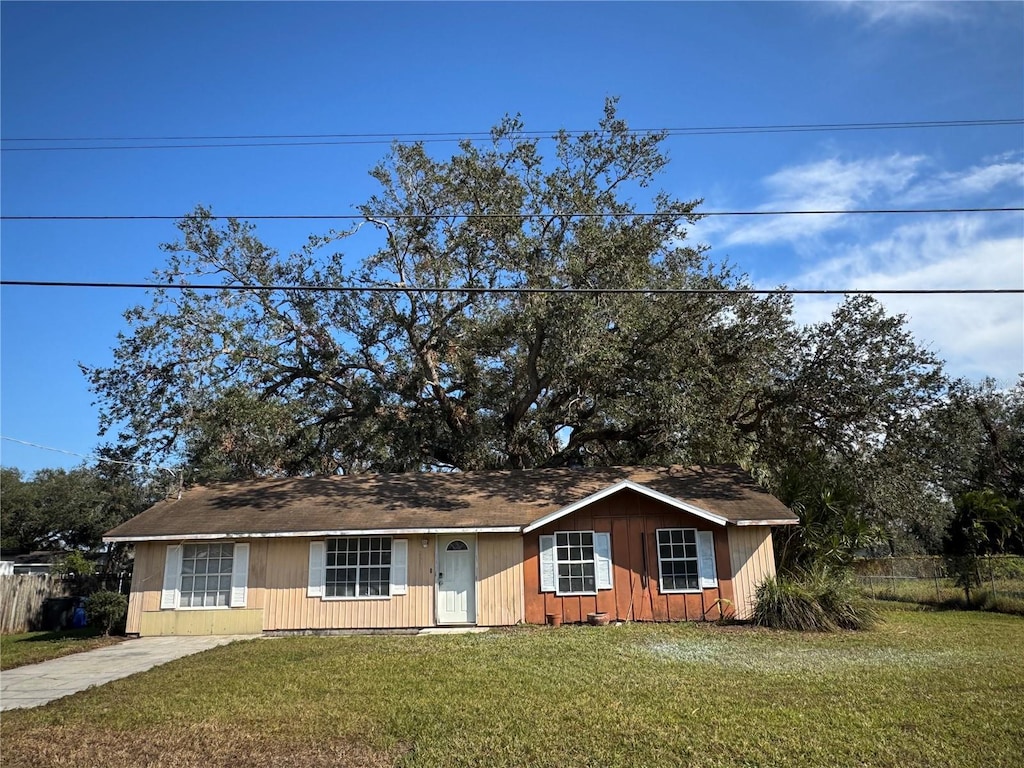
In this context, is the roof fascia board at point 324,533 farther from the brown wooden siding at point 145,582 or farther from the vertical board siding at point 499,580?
the brown wooden siding at point 145,582

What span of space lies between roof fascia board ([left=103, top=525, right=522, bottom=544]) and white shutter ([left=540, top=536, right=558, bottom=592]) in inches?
36.3

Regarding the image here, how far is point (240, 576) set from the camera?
1817 cm

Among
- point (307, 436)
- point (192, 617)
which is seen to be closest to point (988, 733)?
point (192, 617)

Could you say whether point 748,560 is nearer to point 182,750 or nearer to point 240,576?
point 240,576

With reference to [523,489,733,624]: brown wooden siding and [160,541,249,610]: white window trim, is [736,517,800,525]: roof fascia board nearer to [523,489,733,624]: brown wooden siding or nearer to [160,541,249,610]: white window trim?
[523,489,733,624]: brown wooden siding

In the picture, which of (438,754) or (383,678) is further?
(383,678)

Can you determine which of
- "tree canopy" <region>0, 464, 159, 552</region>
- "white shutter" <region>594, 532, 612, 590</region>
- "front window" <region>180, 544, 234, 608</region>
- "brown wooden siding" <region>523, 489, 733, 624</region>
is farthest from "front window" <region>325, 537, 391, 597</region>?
"tree canopy" <region>0, 464, 159, 552</region>

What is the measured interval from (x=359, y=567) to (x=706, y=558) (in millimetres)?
8563

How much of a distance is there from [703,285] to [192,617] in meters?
16.8

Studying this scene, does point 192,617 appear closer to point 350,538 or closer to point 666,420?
point 350,538

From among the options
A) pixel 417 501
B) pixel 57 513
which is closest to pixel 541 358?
pixel 417 501

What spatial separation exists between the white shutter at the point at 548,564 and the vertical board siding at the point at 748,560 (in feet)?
14.3

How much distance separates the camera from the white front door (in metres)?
17.8

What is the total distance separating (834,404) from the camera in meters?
21.7
